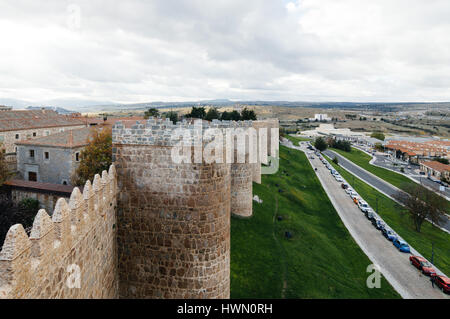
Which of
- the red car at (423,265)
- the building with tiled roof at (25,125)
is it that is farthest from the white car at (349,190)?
the building with tiled roof at (25,125)

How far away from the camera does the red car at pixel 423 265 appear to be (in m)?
22.2

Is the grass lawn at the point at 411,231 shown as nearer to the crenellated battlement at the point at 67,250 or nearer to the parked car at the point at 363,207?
the parked car at the point at 363,207

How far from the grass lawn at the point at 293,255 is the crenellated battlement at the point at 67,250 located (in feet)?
27.7

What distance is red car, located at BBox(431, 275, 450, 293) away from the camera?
20061 mm

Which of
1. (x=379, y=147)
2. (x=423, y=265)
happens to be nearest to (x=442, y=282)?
(x=423, y=265)

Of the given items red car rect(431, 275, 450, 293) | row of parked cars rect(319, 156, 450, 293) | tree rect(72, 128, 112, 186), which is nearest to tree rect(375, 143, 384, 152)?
row of parked cars rect(319, 156, 450, 293)

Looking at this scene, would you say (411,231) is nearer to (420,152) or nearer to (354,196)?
(354,196)

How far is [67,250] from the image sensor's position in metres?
6.13

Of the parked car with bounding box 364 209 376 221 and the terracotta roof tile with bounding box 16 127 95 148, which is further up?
the terracotta roof tile with bounding box 16 127 95 148

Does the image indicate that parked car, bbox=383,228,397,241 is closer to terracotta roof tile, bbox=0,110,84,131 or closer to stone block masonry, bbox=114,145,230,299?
stone block masonry, bbox=114,145,230,299

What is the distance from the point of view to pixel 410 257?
80.3 feet

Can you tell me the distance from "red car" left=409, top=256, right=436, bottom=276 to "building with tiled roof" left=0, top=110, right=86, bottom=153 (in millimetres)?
39266
